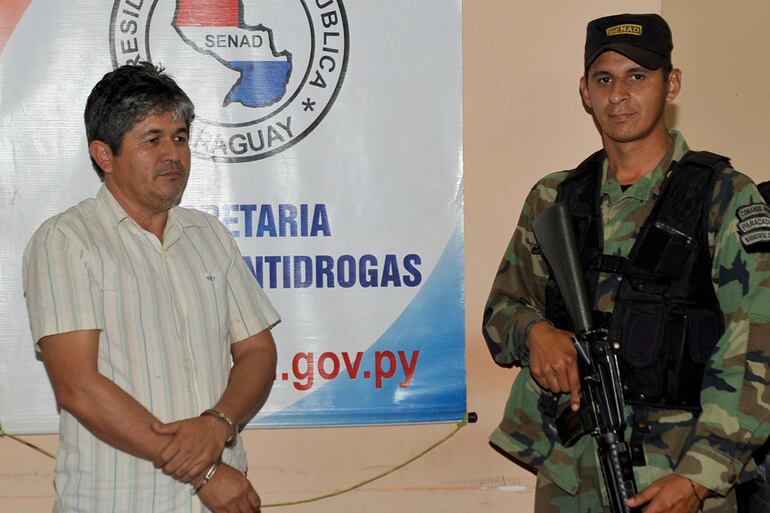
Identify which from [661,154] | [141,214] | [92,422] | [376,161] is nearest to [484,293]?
[376,161]

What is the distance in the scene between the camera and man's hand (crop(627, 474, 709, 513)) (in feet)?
5.70

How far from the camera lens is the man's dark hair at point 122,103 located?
184cm

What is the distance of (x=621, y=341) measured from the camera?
187 cm

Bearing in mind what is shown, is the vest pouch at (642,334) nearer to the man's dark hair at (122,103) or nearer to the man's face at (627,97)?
the man's face at (627,97)

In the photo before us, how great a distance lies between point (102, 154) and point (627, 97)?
3.63ft

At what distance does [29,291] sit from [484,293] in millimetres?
1234

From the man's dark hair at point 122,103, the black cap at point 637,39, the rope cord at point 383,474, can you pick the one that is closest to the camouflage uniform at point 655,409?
the black cap at point 637,39

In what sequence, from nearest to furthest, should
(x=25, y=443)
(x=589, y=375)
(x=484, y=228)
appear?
(x=589, y=375) < (x=25, y=443) < (x=484, y=228)

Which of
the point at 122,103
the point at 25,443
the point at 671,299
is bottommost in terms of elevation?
the point at 25,443

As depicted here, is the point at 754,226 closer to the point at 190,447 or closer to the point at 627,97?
the point at 627,97

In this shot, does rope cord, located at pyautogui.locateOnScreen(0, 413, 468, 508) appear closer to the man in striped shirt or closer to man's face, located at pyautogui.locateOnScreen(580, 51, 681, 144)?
the man in striped shirt

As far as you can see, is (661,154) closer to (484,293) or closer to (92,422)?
(484,293)

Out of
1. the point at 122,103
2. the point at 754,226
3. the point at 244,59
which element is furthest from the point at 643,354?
the point at 244,59

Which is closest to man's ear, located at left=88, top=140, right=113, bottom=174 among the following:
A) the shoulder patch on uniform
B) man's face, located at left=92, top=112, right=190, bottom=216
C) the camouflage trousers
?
man's face, located at left=92, top=112, right=190, bottom=216
